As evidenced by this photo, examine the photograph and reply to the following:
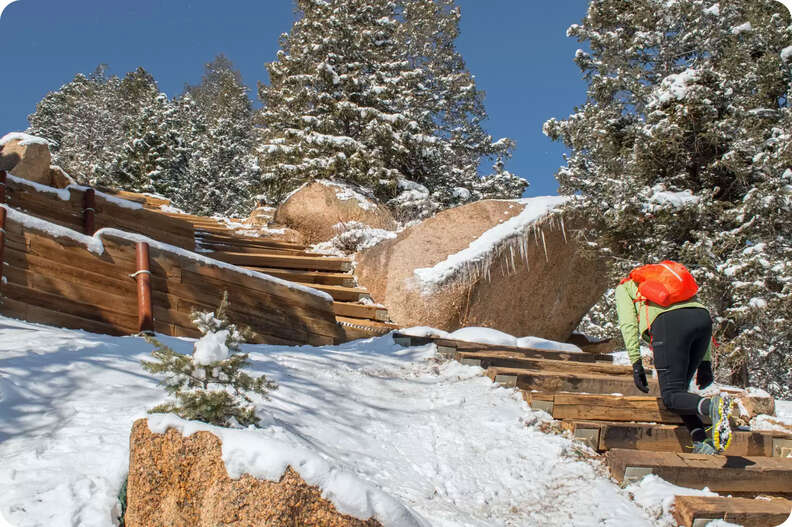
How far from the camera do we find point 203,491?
2.06m

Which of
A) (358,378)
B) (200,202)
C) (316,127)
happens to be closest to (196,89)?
(200,202)

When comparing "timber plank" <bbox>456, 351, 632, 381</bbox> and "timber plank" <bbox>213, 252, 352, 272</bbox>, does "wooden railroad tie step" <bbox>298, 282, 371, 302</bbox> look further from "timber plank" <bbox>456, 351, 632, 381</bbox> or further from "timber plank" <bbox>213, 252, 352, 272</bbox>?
"timber plank" <bbox>456, 351, 632, 381</bbox>

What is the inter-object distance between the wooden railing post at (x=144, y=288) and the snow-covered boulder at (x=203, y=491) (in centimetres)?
251

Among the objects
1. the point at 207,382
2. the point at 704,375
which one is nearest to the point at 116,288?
the point at 207,382

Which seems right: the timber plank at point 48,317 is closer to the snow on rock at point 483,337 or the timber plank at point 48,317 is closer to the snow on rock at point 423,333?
the snow on rock at point 423,333

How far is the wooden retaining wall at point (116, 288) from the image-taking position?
14.0ft

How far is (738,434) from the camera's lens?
4.13m

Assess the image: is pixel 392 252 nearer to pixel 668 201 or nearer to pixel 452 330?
pixel 452 330

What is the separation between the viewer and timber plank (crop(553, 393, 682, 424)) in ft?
13.8

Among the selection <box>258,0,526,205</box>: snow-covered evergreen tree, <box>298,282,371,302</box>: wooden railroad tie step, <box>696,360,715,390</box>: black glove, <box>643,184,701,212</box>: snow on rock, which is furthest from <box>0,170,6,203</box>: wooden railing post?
<box>643,184,701,212</box>: snow on rock

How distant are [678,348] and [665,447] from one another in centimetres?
74

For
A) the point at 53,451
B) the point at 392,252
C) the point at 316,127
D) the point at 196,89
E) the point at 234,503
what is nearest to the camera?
the point at 234,503

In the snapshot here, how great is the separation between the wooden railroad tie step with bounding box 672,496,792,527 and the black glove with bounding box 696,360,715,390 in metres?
1.26

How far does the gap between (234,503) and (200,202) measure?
99.8ft
